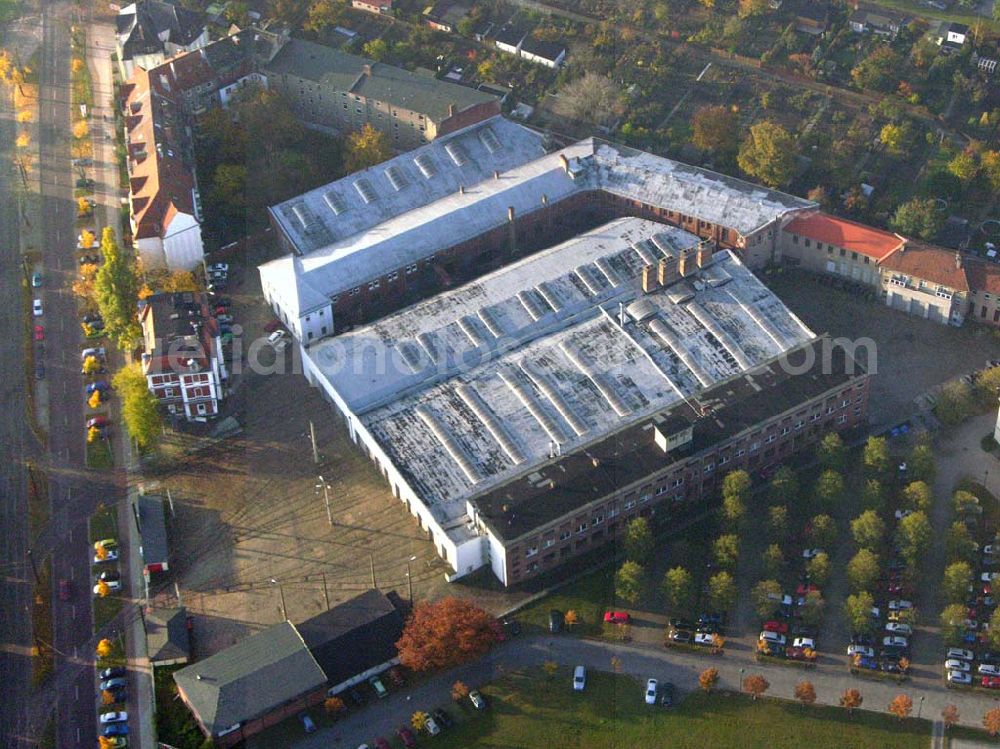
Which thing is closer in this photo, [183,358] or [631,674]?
[631,674]

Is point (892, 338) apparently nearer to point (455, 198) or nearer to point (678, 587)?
point (678, 587)

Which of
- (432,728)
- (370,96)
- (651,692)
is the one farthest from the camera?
(370,96)

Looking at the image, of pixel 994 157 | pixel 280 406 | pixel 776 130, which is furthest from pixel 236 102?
pixel 994 157

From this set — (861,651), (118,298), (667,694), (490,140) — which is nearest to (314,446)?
(118,298)

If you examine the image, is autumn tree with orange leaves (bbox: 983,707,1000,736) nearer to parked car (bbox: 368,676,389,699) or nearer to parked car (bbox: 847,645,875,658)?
parked car (bbox: 847,645,875,658)

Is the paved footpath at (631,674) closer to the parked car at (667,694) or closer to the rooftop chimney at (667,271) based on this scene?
the parked car at (667,694)

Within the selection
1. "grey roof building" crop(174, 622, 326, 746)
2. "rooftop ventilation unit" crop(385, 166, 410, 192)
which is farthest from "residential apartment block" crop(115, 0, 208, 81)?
"grey roof building" crop(174, 622, 326, 746)
